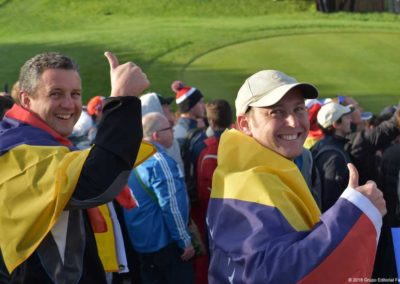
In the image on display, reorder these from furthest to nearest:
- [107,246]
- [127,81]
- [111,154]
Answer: [107,246], [127,81], [111,154]

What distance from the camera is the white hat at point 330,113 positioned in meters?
5.69

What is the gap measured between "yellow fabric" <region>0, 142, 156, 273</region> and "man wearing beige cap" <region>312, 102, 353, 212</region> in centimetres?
299

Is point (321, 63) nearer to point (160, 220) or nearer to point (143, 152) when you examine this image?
point (160, 220)

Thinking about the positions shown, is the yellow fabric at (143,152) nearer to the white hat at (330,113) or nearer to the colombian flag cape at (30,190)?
the colombian flag cape at (30,190)

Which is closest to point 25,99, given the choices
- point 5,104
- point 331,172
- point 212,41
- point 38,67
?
point 38,67

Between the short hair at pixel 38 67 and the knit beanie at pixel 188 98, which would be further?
the knit beanie at pixel 188 98

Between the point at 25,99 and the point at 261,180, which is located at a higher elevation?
the point at 25,99

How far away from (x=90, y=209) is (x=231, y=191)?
0.70 metres

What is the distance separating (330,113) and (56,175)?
3.67 meters

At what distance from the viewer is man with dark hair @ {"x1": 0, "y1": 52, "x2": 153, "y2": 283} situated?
252 cm

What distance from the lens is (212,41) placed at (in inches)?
786

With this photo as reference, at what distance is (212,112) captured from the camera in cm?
596

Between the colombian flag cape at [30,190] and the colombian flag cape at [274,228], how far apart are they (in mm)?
591

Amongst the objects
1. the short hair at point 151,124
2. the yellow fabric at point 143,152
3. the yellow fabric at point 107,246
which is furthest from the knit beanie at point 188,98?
the yellow fabric at point 143,152
